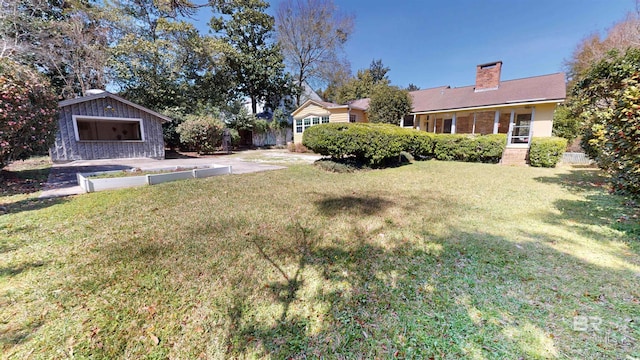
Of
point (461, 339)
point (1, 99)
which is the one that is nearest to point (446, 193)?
point (461, 339)

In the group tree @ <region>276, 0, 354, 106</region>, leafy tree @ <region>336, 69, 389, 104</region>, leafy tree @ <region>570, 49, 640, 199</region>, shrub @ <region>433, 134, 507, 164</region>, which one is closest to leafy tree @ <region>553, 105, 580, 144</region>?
shrub @ <region>433, 134, 507, 164</region>

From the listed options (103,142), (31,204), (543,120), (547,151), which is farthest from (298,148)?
(31,204)

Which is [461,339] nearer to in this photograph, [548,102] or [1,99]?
[1,99]

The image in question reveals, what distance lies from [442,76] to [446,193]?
2891 cm

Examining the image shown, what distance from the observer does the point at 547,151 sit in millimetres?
10922

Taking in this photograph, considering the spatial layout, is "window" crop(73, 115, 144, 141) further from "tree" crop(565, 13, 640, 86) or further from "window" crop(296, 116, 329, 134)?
"tree" crop(565, 13, 640, 86)

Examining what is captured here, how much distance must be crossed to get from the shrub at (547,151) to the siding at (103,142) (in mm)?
19468

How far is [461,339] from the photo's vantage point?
192cm

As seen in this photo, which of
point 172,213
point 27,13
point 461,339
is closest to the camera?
point 461,339

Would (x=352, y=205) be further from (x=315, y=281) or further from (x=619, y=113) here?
(x=619, y=113)

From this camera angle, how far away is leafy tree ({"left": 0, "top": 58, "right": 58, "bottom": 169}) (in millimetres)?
5500

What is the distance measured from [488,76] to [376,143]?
12844mm

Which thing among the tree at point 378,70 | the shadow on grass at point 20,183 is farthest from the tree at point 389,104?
the tree at point 378,70

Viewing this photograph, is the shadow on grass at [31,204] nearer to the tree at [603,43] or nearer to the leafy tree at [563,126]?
the leafy tree at [563,126]
